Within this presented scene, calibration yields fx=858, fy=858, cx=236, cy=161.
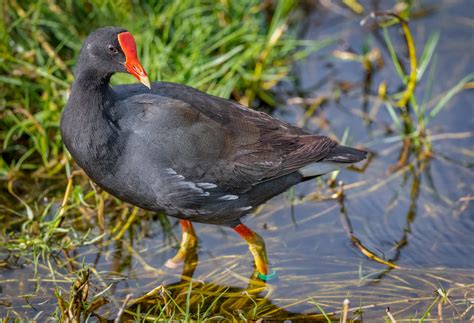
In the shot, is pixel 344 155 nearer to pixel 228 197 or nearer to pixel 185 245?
pixel 228 197

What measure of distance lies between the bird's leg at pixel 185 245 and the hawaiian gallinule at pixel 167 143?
0.43 m

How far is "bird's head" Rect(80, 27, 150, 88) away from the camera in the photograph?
4.12 metres

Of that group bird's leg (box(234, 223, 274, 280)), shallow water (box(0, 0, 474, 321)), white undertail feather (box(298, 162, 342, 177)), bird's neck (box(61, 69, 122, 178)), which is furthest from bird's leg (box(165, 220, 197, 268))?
bird's neck (box(61, 69, 122, 178))

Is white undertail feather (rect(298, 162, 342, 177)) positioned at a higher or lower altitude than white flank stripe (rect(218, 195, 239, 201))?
higher

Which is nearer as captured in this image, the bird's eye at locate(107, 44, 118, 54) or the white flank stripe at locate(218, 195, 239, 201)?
the bird's eye at locate(107, 44, 118, 54)

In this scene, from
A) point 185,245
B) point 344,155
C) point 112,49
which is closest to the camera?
point 112,49

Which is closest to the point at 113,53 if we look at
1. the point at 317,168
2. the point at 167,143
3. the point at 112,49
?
the point at 112,49

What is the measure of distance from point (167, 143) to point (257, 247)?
878mm

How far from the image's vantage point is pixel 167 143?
13.6 ft

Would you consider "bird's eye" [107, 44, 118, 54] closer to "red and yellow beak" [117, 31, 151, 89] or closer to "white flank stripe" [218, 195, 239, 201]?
"red and yellow beak" [117, 31, 151, 89]

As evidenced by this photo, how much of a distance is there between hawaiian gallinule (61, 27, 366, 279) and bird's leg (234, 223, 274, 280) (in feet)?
0.38

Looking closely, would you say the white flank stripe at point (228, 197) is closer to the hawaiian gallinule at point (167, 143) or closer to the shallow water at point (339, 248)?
the hawaiian gallinule at point (167, 143)

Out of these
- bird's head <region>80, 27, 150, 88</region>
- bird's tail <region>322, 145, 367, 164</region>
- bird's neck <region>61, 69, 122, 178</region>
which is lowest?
bird's neck <region>61, 69, 122, 178</region>

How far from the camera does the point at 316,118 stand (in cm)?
611
